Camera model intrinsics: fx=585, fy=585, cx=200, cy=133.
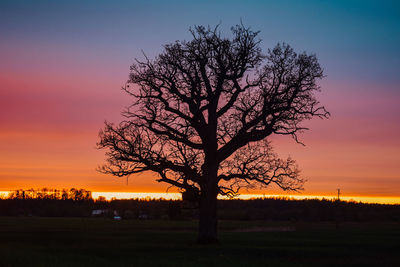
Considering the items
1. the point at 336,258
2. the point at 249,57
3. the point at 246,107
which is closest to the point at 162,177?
the point at 246,107

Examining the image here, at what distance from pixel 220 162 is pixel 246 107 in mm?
4627

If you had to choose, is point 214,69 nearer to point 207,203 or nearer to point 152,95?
point 152,95

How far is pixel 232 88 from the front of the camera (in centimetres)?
4412

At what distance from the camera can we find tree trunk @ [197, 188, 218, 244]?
42.8 m

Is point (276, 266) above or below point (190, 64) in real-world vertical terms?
below

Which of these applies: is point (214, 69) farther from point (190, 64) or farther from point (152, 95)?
point (152, 95)

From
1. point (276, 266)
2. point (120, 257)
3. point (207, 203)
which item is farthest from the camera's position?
point (207, 203)

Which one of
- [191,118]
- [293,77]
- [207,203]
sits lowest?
[207,203]

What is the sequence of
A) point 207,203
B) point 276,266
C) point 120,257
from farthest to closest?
point 207,203 < point 120,257 < point 276,266

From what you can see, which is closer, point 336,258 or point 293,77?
point 336,258

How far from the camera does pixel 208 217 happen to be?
42906 millimetres

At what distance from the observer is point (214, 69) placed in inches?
1713

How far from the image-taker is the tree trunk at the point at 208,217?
42750 mm

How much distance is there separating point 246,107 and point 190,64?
5.36m
